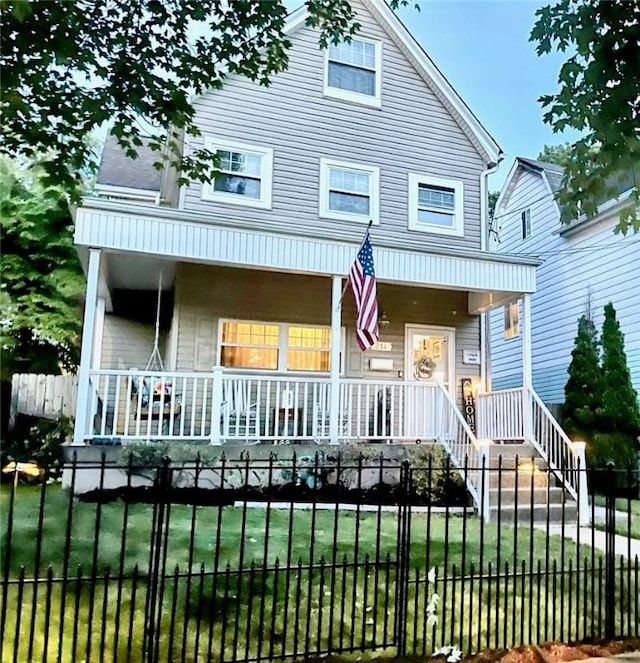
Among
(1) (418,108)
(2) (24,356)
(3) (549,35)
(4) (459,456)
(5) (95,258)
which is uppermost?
(1) (418,108)

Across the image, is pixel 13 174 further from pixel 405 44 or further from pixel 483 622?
pixel 483 622

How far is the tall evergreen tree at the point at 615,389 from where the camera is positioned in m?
9.82

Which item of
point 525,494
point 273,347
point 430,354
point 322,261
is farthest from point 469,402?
point 322,261

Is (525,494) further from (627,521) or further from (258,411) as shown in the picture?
(258,411)

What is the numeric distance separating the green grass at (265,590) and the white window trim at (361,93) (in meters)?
7.81

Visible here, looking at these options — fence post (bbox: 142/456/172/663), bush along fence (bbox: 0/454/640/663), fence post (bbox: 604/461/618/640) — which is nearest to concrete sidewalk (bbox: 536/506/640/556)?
bush along fence (bbox: 0/454/640/663)

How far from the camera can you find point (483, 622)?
3934 millimetres

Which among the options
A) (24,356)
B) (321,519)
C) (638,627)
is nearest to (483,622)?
(638,627)

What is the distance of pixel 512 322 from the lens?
12125 mm

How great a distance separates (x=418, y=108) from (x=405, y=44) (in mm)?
1267

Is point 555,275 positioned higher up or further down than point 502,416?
higher up

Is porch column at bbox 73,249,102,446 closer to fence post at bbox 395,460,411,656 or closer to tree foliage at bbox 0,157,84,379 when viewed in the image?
fence post at bbox 395,460,411,656

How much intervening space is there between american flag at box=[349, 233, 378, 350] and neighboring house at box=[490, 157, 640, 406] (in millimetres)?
4726

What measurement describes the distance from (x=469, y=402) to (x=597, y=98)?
6.10m
